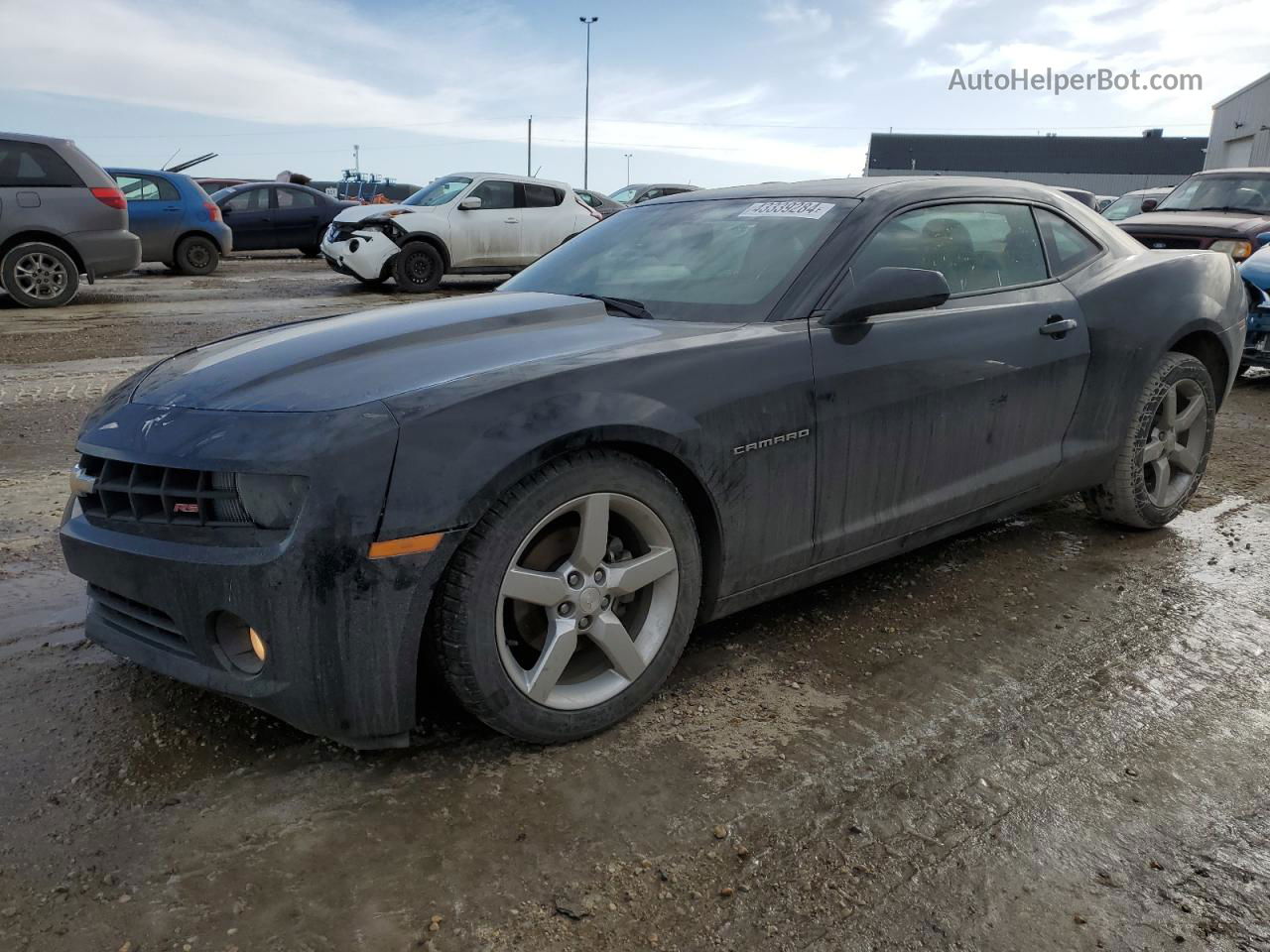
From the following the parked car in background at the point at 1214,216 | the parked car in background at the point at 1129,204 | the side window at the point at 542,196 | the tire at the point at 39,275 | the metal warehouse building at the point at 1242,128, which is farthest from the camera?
the metal warehouse building at the point at 1242,128

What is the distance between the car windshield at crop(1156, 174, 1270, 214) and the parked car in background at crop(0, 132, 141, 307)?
12.0 metres

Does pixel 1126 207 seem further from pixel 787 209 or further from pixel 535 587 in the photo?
pixel 535 587

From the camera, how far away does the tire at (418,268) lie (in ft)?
43.6

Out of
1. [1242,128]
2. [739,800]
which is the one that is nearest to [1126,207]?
[739,800]

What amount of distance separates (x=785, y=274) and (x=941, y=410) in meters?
0.68

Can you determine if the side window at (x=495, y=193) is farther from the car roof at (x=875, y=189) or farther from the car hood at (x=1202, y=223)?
the car roof at (x=875, y=189)

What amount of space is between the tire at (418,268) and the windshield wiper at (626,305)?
35.0ft

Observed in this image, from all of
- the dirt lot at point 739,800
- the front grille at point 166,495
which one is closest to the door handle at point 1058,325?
the dirt lot at point 739,800

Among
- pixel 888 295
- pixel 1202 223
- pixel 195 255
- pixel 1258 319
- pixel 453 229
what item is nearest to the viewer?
pixel 888 295

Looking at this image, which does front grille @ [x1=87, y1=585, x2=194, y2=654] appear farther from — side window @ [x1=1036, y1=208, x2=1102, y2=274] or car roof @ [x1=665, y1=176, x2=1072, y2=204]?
side window @ [x1=1036, y1=208, x2=1102, y2=274]

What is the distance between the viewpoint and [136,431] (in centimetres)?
236

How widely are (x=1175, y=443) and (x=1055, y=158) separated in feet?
262

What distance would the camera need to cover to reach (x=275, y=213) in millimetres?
18719

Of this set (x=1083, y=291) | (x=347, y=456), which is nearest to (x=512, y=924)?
(x=347, y=456)
